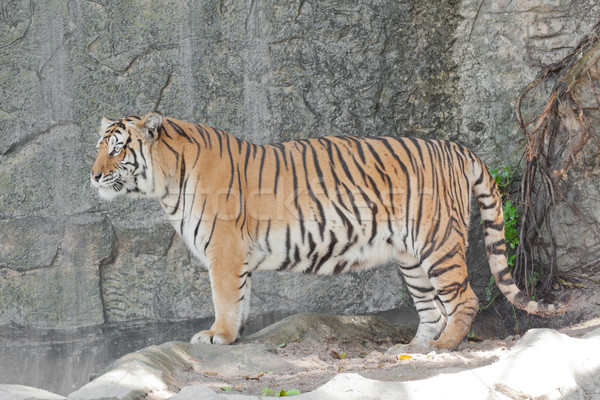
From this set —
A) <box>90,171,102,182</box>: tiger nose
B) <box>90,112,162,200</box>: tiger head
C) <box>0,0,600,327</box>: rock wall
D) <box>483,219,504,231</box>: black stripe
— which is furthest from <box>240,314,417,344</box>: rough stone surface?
<box>90,171,102,182</box>: tiger nose

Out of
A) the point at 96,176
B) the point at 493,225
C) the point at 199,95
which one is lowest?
the point at 493,225

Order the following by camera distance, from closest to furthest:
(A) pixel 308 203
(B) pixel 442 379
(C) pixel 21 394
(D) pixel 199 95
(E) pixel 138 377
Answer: (C) pixel 21 394
(B) pixel 442 379
(E) pixel 138 377
(A) pixel 308 203
(D) pixel 199 95

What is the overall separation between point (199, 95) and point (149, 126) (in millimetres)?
1272

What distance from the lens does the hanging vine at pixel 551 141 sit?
17.2 ft

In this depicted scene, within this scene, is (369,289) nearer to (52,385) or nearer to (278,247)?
(278,247)

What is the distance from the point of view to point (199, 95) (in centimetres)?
580

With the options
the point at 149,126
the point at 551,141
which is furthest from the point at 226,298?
the point at 551,141

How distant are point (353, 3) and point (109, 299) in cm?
351

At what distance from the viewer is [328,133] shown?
19.6ft

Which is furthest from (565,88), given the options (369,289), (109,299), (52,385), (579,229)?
(52,385)

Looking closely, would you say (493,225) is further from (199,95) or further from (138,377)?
(138,377)

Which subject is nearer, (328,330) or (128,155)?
(128,155)

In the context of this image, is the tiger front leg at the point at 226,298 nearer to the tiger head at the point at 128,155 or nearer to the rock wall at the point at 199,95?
the tiger head at the point at 128,155

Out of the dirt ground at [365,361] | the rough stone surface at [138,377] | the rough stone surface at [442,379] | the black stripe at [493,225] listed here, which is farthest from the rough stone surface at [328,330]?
the black stripe at [493,225]
